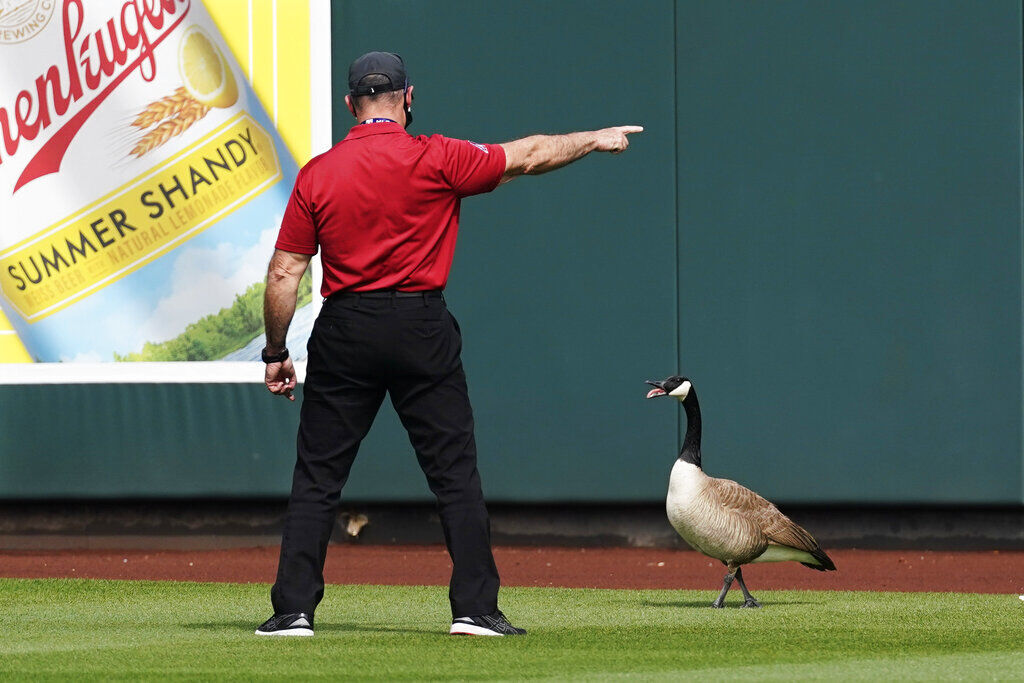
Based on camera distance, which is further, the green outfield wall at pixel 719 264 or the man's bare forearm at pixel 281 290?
the green outfield wall at pixel 719 264

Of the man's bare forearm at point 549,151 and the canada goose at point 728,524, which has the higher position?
the man's bare forearm at point 549,151

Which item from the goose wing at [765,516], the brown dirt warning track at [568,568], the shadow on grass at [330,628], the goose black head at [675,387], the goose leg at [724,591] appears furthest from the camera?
the brown dirt warning track at [568,568]

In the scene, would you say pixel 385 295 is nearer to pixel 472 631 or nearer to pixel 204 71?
pixel 472 631

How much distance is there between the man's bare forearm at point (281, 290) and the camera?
217 inches

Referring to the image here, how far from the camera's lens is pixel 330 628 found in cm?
606

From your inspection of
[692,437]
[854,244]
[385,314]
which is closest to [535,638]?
[385,314]

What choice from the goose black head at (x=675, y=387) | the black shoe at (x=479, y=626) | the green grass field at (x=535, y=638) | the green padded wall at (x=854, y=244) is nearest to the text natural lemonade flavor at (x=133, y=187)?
the green padded wall at (x=854, y=244)

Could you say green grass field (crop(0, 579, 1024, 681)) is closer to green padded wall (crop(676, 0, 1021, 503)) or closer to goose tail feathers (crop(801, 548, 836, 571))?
goose tail feathers (crop(801, 548, 836, 571))

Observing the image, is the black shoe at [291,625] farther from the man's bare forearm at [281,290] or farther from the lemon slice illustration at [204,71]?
the lemon slice illustration at [204,71]

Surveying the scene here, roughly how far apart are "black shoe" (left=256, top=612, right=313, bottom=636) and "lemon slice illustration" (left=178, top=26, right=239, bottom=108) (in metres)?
5.97

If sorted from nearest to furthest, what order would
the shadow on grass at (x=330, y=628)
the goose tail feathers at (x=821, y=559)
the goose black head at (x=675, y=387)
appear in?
the shadow on grass at (x=330, y=628), the goose tail feathers at (x=821, y=559), the goose black head at (x=675, y=387)

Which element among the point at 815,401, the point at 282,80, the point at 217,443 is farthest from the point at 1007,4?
the point at 217,443

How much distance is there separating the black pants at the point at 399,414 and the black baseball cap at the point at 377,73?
2.34 feet

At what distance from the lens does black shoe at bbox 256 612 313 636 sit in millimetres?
5562
